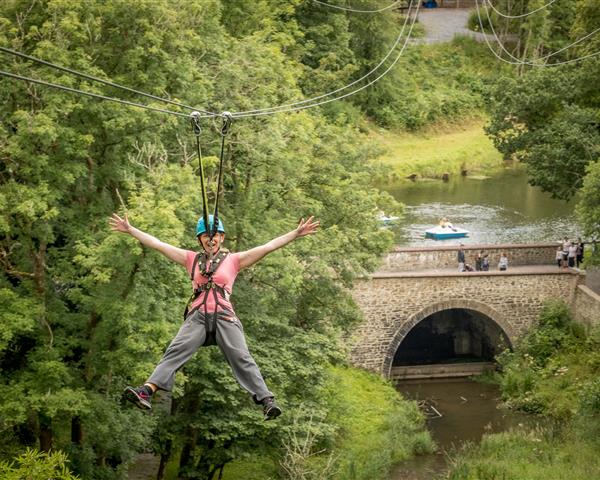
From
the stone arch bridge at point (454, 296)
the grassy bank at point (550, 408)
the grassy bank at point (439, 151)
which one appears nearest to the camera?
the grassy bank at point (550, 408)

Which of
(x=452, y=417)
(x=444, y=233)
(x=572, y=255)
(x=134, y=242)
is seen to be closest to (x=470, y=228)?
(x=444, y=233)

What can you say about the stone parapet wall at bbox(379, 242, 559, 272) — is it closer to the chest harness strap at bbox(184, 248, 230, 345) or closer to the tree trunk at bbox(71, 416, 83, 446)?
the tree trunk at bbox(71, 416, 83, 446)

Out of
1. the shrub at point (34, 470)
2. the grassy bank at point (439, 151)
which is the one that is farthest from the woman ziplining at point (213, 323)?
the grassy bank at point (439, 151)

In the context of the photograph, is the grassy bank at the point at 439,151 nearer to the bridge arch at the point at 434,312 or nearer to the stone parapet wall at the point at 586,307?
the bridge arch at the point at 434,312

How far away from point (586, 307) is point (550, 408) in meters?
4.51

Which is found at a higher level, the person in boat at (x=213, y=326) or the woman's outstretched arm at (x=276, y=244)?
the woman's outstretched arm at (x=276, y=244)

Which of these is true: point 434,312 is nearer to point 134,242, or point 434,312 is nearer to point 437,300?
point 437,300

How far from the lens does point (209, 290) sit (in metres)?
10.4

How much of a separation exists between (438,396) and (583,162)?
8.49 metres

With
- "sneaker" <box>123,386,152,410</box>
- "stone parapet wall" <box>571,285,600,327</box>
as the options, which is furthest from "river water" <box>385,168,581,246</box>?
"sneaker" <box>123,386,152,410</box>

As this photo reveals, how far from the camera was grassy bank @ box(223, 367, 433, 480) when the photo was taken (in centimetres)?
2672

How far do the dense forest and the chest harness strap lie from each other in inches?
343

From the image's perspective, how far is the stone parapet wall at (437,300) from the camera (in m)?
35.0

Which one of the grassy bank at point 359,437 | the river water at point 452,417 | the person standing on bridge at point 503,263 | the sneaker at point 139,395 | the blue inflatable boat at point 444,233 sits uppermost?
the sneaker at point 139,395
